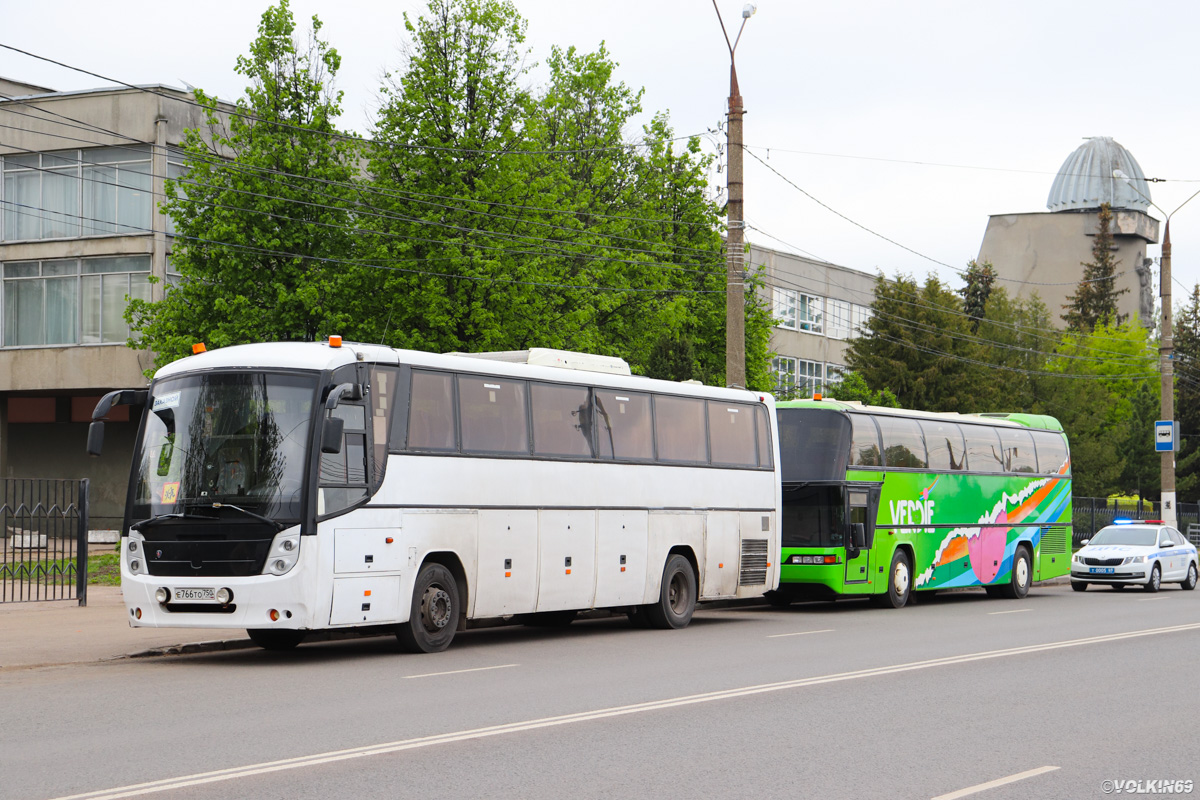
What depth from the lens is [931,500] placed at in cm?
2591

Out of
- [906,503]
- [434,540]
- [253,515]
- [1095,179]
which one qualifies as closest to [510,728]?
[253,515]

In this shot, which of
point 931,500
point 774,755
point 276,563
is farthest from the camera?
point 931,500

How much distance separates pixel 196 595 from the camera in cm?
1386

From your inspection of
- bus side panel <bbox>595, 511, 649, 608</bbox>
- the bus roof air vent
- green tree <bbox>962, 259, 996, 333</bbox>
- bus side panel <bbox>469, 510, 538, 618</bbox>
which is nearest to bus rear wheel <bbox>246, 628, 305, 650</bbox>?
bus side panel <bbox>469, 510, 538, 618</bbox>

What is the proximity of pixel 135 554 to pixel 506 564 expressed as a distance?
4.32 m

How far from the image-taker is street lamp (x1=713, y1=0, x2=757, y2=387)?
23.1 m

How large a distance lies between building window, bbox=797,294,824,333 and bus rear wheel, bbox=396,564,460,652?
178ft

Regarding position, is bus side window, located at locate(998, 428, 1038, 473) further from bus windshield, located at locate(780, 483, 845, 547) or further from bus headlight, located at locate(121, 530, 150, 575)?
→ bus headlight, located at locate(121, 530, 150, 575)

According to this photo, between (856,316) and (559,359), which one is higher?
(856,316)

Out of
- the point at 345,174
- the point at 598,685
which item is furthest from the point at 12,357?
the point at 598,685

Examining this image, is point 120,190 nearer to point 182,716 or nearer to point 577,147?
point 577,147

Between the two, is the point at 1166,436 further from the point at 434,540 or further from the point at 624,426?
the point at 434,540

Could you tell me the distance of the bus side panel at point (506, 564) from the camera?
16.1 m

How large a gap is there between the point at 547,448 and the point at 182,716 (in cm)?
772
